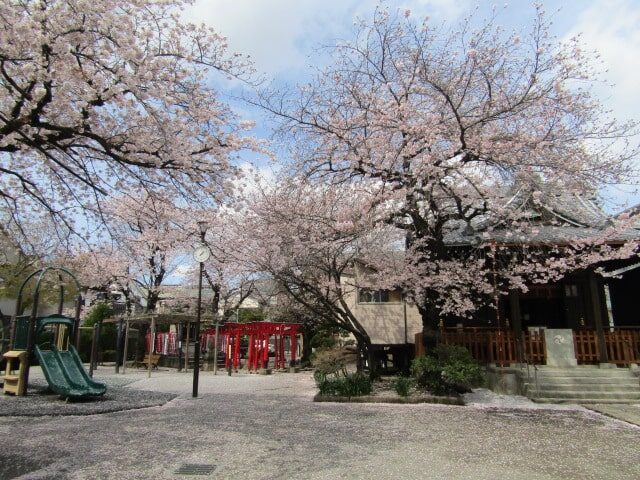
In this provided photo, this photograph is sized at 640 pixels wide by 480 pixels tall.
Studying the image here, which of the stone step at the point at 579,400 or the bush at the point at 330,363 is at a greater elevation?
the bush at the point at 330,363

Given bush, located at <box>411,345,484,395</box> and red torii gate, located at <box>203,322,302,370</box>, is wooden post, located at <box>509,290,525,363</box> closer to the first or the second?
bush, located at <box>411,345,484,395</box>

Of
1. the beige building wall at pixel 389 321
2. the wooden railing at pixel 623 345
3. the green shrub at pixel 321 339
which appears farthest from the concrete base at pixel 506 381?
the green shrub at pixel 321 339

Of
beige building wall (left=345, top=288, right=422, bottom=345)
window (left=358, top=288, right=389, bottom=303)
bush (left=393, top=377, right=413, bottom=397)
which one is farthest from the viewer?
window (left=358, top=288, right=389, bottom=303)

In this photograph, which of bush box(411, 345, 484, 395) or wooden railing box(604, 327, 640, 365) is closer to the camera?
bush box(411, 345, 484, 395)

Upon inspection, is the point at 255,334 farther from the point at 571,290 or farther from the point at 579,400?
the point at 579,400

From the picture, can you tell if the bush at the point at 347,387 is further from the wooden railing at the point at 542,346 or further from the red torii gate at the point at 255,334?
the red torii gate at the point at 255,334

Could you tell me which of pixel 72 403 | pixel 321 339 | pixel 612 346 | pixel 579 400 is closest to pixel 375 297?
pixel 321 339

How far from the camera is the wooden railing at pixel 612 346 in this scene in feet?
38.9

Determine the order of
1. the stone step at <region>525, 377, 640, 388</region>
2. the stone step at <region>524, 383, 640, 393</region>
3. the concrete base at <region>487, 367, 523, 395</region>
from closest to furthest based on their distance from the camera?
the stone step at <region>524, 383, 640, 393</region> < the stone step at <region>525, 377, 640, 388</region> < the concrete base at <region>487, 367, 523, 395</region>

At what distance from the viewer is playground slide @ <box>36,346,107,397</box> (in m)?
9.59

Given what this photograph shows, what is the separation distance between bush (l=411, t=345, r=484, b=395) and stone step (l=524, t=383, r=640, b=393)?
1.52m

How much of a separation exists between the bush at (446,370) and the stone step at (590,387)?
1524mm

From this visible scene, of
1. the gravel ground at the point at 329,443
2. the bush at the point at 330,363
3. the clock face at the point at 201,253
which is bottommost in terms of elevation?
the gravel ground at the point at 329,443

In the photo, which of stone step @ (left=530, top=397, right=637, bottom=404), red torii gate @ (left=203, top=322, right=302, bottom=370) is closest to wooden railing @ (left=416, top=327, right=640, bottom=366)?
stone step @ (left=530, top=397, right=637, bottom=404)
